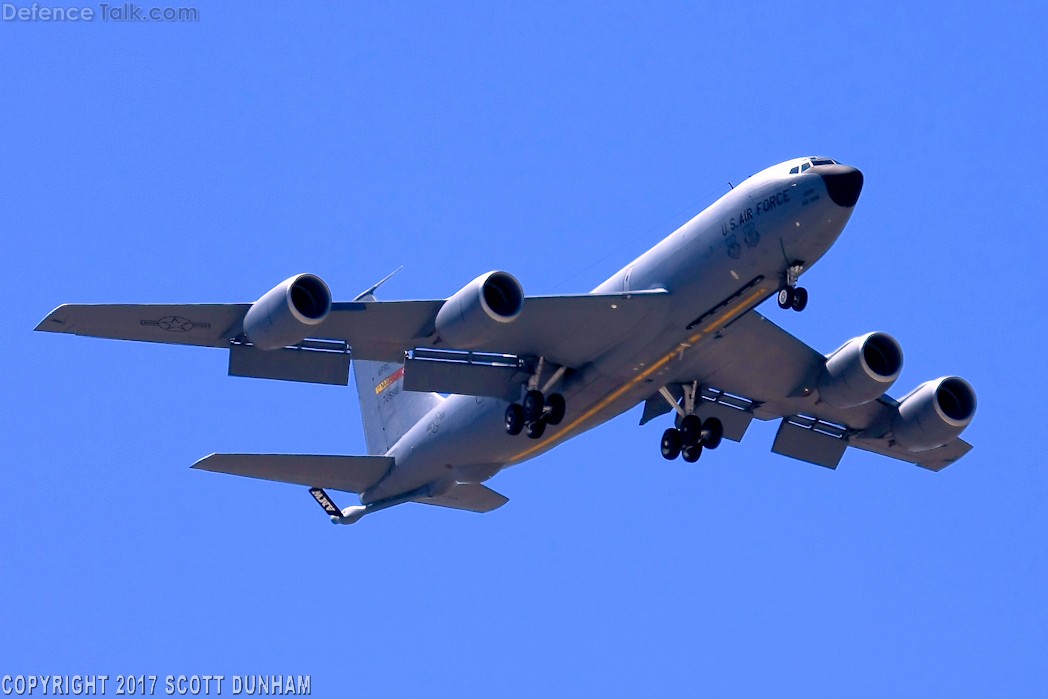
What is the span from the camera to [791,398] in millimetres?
43812

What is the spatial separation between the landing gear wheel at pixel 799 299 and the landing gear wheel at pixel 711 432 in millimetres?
6224

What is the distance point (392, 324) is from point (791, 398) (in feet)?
37.3

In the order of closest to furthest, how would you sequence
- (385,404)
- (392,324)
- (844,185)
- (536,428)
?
1. (844,185)
2. (392,324)
3. (536,428)
4. (385,404)

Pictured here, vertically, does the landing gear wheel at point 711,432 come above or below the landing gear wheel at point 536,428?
above

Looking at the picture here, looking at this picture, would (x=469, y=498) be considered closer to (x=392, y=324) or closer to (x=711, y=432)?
(x=711, y=432)

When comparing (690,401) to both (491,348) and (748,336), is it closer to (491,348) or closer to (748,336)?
(748,336)

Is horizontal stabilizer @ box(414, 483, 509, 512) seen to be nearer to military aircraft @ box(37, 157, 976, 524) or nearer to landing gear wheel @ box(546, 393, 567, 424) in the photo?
military aircraft @ box(37, 157, 976, 524)

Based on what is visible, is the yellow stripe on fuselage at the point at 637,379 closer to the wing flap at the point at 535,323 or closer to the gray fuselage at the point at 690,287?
the gray fuselage at the point at 690,287

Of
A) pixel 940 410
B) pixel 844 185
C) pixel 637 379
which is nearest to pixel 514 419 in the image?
pixel 637 379

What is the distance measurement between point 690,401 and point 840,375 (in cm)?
369

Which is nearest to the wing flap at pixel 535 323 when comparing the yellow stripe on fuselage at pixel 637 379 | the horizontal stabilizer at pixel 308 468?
the yellow stripe on fuselage at pixel 637 379

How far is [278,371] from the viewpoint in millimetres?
38500

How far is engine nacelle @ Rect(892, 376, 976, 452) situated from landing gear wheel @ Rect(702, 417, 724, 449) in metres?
5.46

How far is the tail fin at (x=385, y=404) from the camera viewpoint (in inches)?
1858
